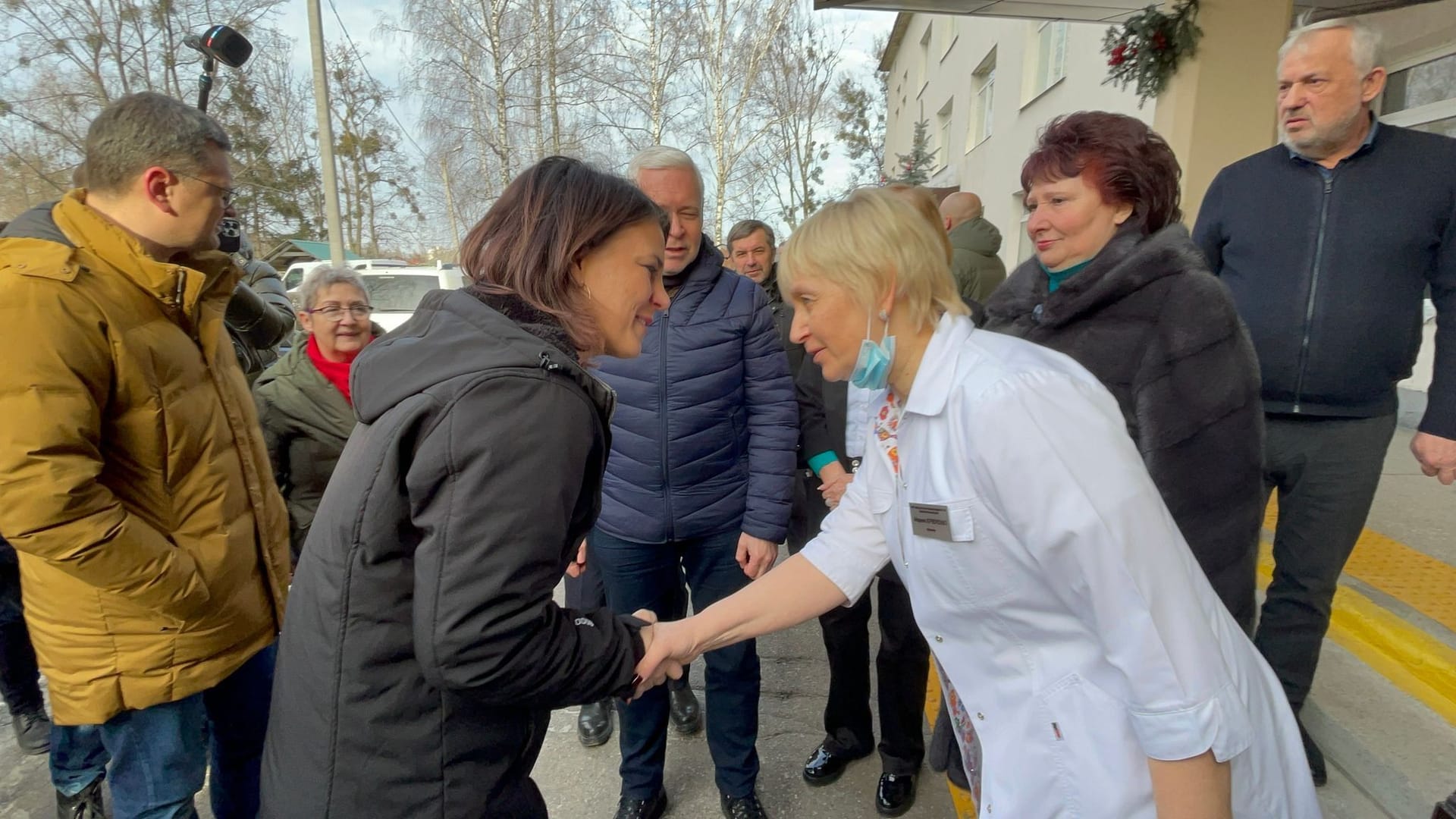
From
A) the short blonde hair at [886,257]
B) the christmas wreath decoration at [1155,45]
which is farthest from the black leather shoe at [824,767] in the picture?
the christmas wreath decoration at [1155,45]

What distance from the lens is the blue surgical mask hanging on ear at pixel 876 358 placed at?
140cm

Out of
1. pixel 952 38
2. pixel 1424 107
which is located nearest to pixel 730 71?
pixel 952 38

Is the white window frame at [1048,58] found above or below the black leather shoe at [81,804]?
above

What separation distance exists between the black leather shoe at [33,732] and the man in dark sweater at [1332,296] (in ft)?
14.4

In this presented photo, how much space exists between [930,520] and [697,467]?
1202mm

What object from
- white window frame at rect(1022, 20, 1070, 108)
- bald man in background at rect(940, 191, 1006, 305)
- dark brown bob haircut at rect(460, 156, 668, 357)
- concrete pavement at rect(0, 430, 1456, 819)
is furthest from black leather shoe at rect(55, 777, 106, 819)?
white window frame at rect(1022, 20, 1070, 108)

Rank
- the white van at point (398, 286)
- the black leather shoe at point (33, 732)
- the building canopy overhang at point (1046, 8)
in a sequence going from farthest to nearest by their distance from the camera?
the white van at point (398, 286)
the building canopy overhang at point (1046, 8)
the black leather shoe at point (33, 732)

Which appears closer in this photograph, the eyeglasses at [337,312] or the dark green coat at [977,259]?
the eyeglasses at [337,312]

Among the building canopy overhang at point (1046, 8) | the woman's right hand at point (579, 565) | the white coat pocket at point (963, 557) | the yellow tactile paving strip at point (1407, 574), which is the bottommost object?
the yellow tactile paving strip at point (1407, 574)

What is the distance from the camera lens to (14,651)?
2947mm

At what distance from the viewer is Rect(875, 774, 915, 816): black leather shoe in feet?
8.29

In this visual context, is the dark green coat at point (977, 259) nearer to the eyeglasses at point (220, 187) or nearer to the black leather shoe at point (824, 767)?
the black leather shoe at point (824, 767)

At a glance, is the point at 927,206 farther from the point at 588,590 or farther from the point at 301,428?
the point at 301,428

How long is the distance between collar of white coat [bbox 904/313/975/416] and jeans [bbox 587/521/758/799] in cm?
133
